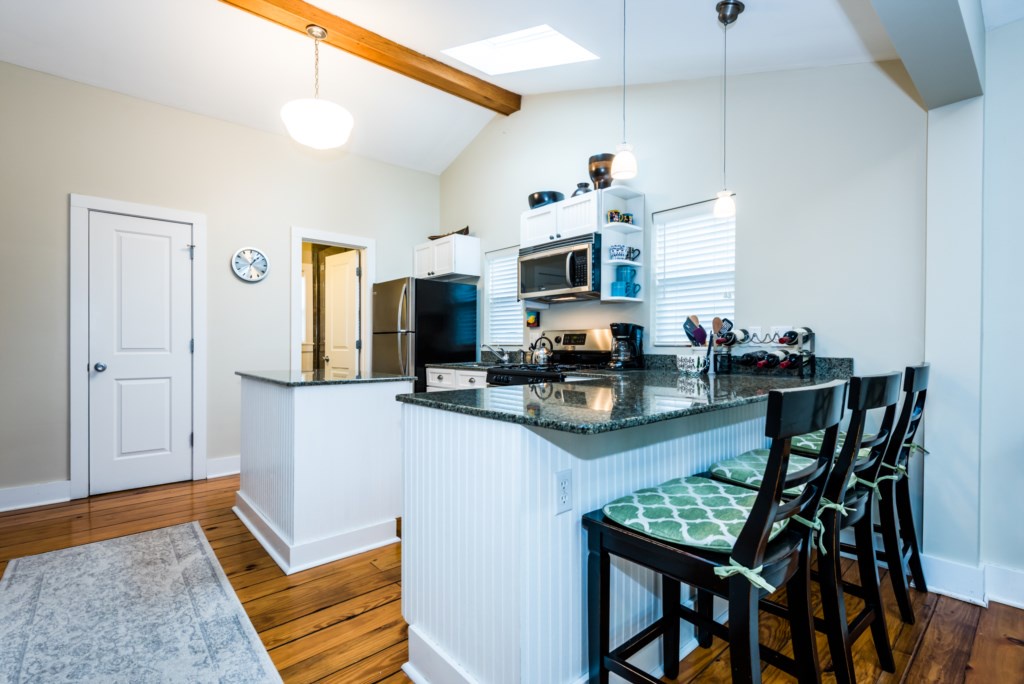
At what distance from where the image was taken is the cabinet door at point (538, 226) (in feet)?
12.3

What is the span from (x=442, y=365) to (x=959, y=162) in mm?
3538

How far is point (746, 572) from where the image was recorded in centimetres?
98

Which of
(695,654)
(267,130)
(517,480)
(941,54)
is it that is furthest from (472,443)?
(267,130)

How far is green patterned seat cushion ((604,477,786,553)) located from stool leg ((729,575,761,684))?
0.08 m

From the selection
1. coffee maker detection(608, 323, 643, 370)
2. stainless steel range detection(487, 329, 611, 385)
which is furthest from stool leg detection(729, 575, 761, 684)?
coffee maker detection(608, 323, 643, 370)

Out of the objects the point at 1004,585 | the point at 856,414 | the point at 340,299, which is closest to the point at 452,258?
the point at 340,299

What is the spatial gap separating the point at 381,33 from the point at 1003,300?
148 inches

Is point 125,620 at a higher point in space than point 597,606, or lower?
lower

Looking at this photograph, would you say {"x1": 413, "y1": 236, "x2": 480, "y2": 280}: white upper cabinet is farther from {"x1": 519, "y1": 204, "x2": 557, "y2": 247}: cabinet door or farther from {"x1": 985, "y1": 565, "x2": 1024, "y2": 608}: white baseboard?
{"x1": 985, "y1": 565, "x2": 1024, "y2": 608}: white baseboard

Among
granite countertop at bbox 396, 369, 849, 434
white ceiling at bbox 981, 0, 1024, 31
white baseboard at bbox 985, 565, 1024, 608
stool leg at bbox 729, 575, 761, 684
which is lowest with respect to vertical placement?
white baseboard at bbox 985, 565, 1024, 608

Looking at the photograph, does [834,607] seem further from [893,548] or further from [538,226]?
[538,226]

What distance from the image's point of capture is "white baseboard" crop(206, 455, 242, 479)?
3.99 metres

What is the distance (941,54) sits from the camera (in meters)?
1.76

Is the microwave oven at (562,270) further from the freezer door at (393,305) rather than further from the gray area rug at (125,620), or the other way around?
the gray area rug at (125,620)
